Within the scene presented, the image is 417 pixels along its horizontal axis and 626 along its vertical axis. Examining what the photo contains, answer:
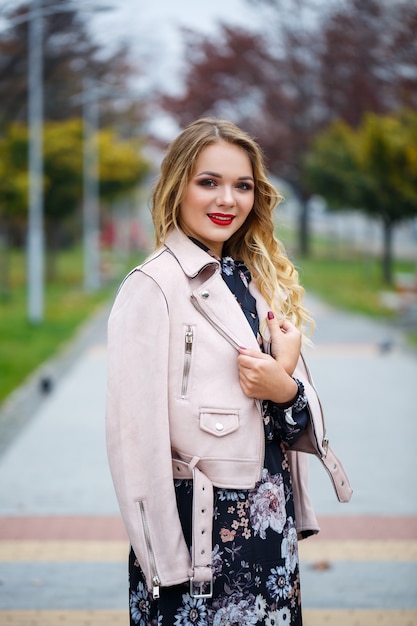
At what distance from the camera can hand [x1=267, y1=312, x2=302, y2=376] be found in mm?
2779

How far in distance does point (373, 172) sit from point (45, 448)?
1409cm

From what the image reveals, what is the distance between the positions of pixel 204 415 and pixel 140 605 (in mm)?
555

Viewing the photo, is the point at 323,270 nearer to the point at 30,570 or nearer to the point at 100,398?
the point at 100,398

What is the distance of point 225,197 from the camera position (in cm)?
280

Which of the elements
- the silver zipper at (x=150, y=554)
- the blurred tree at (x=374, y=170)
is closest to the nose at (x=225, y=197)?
the silver zipper at (x=150, y=554)

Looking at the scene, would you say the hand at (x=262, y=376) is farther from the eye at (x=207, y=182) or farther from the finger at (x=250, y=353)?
the eye at (x=207, y=182)

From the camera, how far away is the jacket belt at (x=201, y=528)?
2.62 meters

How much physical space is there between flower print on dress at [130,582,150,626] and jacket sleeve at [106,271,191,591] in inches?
7.1

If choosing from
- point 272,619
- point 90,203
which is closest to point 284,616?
point 272,619

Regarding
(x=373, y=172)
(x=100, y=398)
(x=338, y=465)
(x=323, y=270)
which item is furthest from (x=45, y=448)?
(x=323, y=270)

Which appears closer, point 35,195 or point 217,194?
point 217,194

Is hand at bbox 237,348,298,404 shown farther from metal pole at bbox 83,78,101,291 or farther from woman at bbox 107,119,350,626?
metal pole at bbox 83,78,101,291

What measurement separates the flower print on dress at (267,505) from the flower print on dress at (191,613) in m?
0.23

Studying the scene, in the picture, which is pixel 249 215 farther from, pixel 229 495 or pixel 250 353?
pixel 229 495
